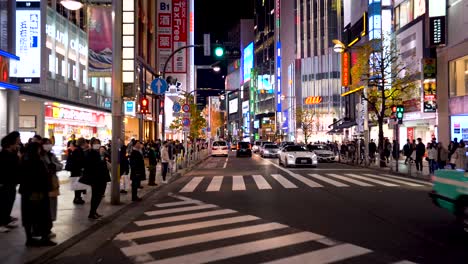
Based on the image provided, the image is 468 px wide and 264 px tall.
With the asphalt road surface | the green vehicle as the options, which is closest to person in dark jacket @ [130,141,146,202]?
the asphalt road surface

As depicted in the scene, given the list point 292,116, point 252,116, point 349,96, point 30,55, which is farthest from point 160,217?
point 252,116

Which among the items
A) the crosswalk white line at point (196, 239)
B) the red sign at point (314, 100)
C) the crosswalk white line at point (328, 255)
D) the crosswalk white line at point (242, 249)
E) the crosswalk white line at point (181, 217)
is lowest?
the crosswalk white line at point (181, 217)

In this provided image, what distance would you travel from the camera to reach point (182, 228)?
10.3 meters

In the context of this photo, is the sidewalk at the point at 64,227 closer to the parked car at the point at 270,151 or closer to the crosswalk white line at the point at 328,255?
the crosswalk white line at the point at 328,255

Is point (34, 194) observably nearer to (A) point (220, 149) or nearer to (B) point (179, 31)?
(B) point (179, 31)

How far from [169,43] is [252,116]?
10410cm

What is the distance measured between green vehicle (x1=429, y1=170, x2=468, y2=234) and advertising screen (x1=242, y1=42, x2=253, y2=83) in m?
143

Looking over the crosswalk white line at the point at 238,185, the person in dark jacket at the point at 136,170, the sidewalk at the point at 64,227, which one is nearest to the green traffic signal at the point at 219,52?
the crosswalk white line at the point at 238,185

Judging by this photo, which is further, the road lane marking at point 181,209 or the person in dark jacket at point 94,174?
the road lane marking at point 181,209

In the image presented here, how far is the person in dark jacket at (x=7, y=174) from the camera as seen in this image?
30.6 feet

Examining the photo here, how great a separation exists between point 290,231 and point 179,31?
43071 mm

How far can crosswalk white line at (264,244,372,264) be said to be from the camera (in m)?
7.28

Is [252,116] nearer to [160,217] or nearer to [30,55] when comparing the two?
[30,55]

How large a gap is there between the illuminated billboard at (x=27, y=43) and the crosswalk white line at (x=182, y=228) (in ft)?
44.8
